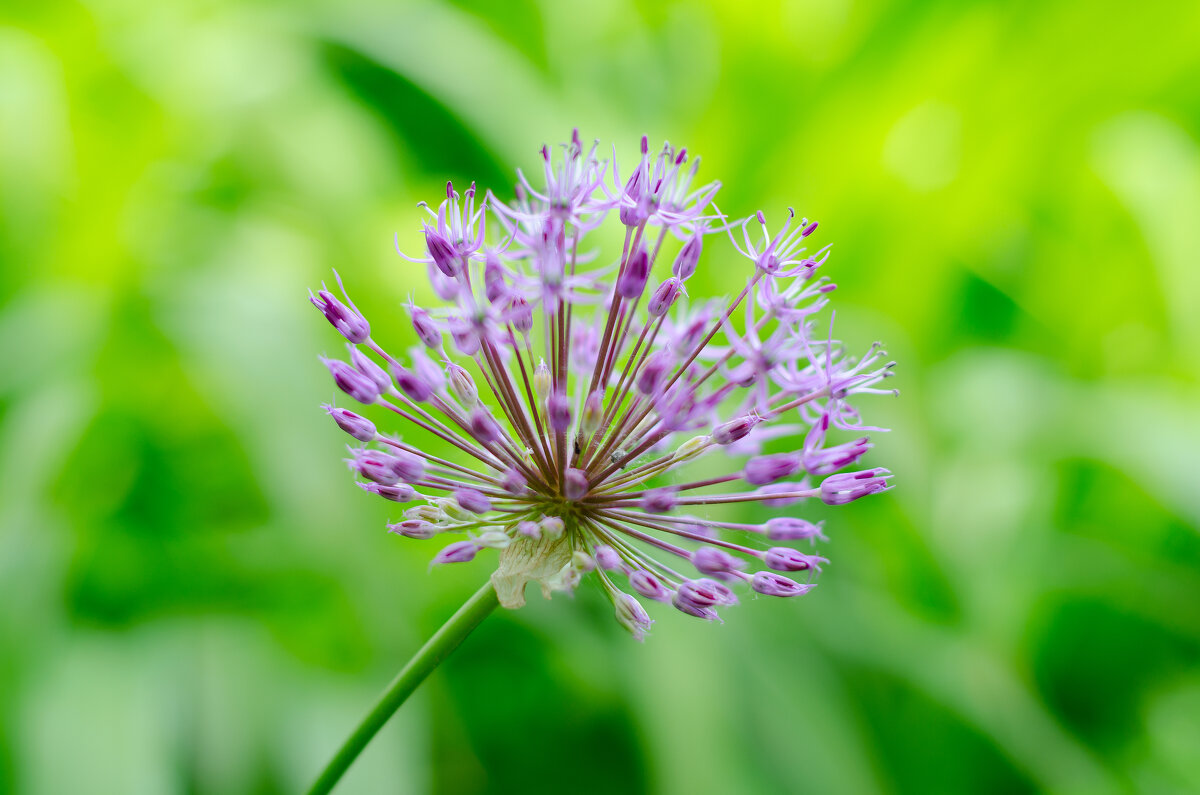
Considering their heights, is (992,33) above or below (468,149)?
above

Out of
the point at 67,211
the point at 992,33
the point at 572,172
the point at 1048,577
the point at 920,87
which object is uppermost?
the point at 992,33

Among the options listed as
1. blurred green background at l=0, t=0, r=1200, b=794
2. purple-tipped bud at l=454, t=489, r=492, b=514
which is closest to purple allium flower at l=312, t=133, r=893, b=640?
purple-tipped bud at l=454, t=489, r=492, b=514

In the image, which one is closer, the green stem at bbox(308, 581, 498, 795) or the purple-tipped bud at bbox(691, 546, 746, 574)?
the green stem at bbox(308, 581, 498, 795)

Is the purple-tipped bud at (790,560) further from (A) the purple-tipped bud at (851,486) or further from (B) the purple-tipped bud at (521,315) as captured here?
(B) the purple-tipped bud at (521,315)

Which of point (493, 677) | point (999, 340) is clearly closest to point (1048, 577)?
point (999, 340)

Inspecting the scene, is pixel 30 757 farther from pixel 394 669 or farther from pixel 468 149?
pixel 468 149

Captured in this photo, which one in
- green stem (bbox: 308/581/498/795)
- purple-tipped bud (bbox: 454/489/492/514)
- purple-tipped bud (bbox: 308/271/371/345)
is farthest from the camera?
purple-tipped bud (bbox: 308/271/371/345)

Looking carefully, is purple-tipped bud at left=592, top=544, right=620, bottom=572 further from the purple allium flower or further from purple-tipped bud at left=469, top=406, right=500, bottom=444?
purple-tipped bud at left=469, top=406, right=500, bottom=444
